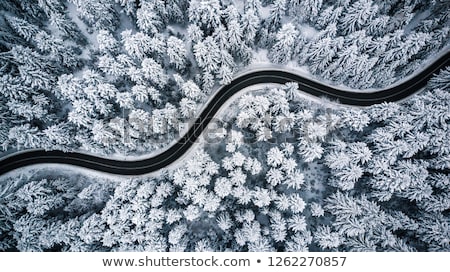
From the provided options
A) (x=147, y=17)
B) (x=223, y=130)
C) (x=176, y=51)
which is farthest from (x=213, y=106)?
(x=147, y=17)

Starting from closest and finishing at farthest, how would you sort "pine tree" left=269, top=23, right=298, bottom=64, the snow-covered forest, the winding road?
the snow-covered forest
"pine tree" left=269, top=23, right=298, bottom=64
the winding road

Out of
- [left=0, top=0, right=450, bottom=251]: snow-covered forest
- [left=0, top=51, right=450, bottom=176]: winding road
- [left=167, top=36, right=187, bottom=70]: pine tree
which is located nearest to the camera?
[left=0, top=0, right=450, bottom=251]: snow-covered forest

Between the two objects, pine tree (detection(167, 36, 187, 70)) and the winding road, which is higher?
pine tree (detection(167, 36, 187, 70))

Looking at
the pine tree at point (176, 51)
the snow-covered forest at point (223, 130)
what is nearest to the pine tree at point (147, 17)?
the snow-covered forest at point (223, 130)

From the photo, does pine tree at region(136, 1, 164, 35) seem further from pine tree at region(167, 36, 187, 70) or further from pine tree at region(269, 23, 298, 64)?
pine tree at region(269, 23, 298, 64)

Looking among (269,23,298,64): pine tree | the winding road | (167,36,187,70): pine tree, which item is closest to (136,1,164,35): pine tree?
(167,36,187,70): pine tree

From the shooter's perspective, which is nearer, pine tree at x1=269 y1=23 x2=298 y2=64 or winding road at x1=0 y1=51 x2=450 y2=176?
pine tree at x1=269 y1=23 x2=298 y2=64
